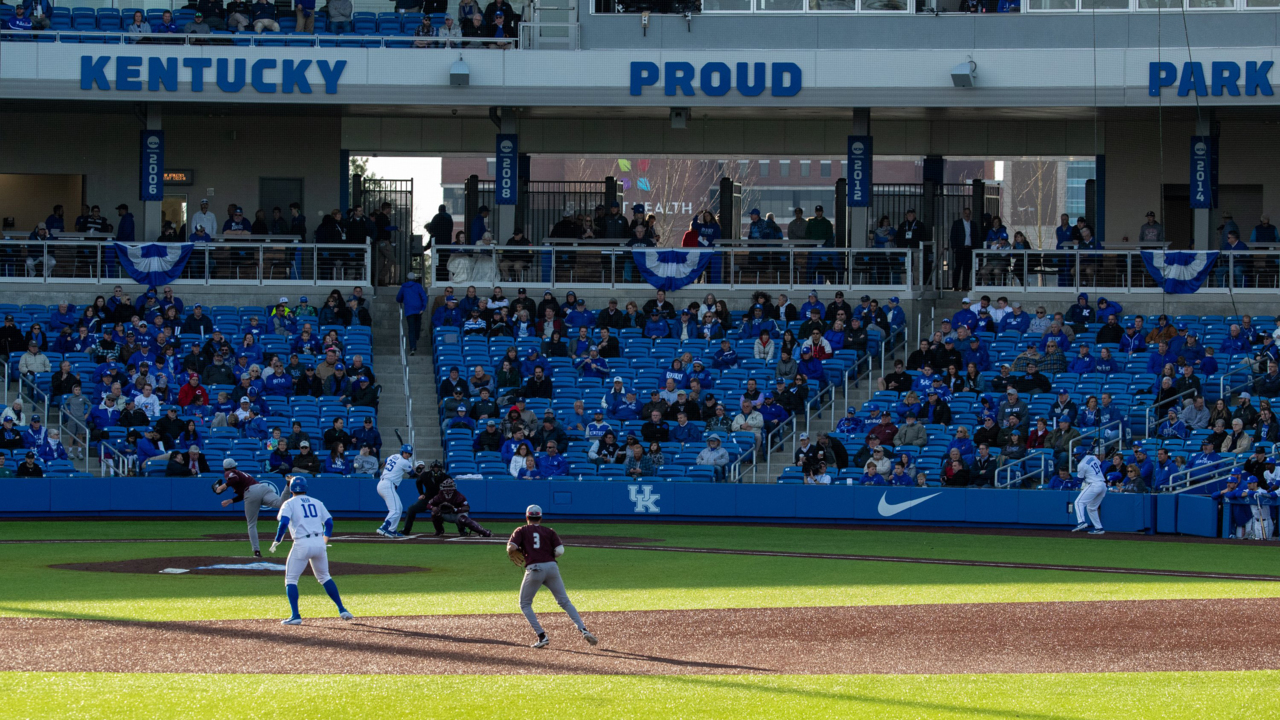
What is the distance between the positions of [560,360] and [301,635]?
1637cm

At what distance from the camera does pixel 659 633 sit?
14.9 m

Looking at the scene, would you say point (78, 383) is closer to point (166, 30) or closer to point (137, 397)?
point (137, 397)

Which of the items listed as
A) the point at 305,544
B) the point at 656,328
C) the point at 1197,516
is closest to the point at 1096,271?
the point at 656,328

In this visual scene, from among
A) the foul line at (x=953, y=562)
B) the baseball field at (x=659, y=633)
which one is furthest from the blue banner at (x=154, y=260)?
the foul line at (x=953, y=562)

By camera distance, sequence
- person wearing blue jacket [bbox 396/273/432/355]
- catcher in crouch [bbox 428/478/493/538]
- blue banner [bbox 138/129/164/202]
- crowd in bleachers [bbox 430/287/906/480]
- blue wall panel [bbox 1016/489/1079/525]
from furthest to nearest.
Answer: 1. blue banner [bbox 138/129/164/202]
2. person wearing blue jacket [bbox 396/273/432/355]
3. crowd in bleachers [bbox 430/287/906/480]
4. blue wall panel [bbox 1016/489/1079/525]
5. catcher in crouch [bbox 428/478/493/538]

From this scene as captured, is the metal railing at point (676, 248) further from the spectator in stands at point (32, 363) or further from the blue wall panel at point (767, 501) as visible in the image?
the spectator in stands at point (32, 363)

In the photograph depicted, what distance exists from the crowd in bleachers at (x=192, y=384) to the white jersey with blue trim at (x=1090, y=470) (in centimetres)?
1215

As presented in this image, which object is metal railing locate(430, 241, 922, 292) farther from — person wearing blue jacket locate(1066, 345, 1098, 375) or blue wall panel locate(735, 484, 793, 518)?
blue wall panel locate(735, 484, 793, 518)

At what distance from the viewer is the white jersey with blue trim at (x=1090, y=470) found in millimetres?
24234

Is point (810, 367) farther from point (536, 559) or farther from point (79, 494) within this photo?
point (536, 559)

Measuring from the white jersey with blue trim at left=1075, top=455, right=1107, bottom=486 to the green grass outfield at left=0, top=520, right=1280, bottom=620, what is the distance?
1.03 meters

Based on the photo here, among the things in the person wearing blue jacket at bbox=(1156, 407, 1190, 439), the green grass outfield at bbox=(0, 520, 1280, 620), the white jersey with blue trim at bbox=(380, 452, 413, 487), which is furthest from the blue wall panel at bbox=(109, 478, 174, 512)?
the person wearing blue jacket at bbox=(1156, 407, 1190, 439)

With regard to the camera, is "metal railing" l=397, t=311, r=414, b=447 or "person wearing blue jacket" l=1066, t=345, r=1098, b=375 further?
"metal railing" l=397, t=311, r=414, b=447

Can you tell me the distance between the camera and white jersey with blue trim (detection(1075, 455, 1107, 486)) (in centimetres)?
2423
